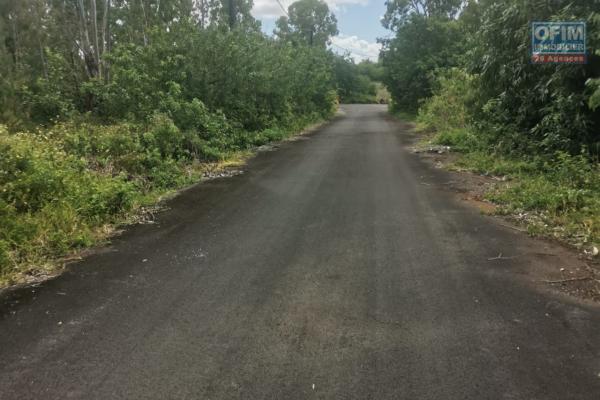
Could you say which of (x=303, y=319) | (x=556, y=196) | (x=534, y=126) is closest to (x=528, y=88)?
(x=534, y=126)

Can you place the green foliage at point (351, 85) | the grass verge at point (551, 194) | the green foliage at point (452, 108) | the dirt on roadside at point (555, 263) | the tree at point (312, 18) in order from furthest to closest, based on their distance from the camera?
the tree at point (312, 18) → the green foliage at point (351, 85) → the green foliage at point (452, 108) → the grass verge at point (551, 194) → the dirt on roadside at point (555, 263)

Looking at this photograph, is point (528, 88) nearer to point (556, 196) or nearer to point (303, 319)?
point (556, 196)

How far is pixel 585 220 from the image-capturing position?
5.60 meters

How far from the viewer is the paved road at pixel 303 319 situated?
293 cm

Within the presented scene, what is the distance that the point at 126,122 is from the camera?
35.0 ft

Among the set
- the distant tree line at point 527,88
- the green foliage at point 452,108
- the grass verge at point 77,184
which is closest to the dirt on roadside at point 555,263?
the distant tree line at point 527,88

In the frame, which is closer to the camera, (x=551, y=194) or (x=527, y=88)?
(x=551, y=194)

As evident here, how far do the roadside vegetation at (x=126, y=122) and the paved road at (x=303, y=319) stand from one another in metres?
0.81

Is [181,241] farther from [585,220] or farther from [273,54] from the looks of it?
[273,54]

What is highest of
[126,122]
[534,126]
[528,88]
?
[528,88]

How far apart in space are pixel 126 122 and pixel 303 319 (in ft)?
27.8

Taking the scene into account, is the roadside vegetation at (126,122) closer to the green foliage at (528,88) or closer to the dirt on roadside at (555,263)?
the dirt on roadside at (555,263)

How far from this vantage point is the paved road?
2.93 meters

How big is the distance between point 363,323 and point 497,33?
8876 mm
